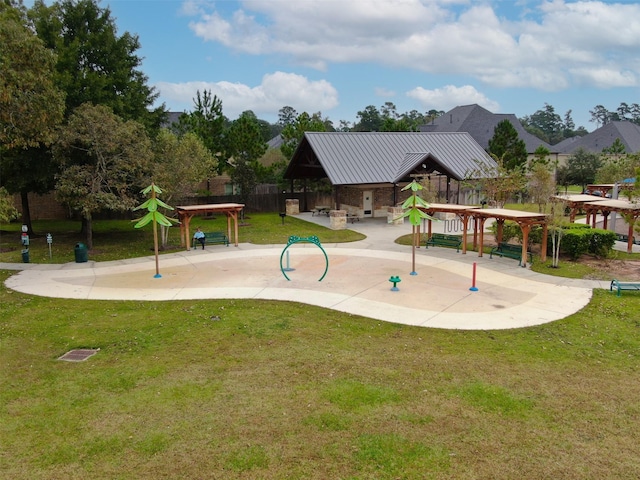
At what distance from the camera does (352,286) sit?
52.3 feet

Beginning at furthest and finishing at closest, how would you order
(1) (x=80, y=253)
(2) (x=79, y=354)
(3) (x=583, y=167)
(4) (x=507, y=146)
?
(3) (x=583, y=167)
(4) (x=507, y=146)
(1) (x=80, y=253)
(2) (x=79, y=354)

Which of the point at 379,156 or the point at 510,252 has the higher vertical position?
the point at 379,156

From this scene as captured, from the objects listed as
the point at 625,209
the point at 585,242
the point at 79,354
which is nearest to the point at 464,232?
the point at 585,242

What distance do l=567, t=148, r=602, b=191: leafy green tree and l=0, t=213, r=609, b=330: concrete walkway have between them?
3463 cm

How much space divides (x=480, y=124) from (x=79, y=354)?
59524mm

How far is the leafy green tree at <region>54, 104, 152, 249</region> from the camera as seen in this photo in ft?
67.1

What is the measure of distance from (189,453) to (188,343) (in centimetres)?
450

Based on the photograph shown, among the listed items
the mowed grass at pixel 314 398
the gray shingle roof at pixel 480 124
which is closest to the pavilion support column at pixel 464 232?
the mowed grass at pixel 314 398

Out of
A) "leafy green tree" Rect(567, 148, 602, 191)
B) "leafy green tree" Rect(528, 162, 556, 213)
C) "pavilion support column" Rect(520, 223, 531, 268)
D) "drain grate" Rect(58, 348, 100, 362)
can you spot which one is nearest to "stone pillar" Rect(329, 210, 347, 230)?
"leafy green tree" Rect(528, 162, 556, 213)

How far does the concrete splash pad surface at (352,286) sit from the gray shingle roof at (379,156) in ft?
33.4

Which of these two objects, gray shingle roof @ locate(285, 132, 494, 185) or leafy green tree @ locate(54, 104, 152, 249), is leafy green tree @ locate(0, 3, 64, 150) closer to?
leafy green tree @ locate(54, 104, 152, 249)

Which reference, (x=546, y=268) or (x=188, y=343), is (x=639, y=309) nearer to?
(x=546, y=268)

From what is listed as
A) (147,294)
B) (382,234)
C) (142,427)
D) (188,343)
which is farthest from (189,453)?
(382,234)

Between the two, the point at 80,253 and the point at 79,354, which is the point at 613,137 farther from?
the point at 79,354
